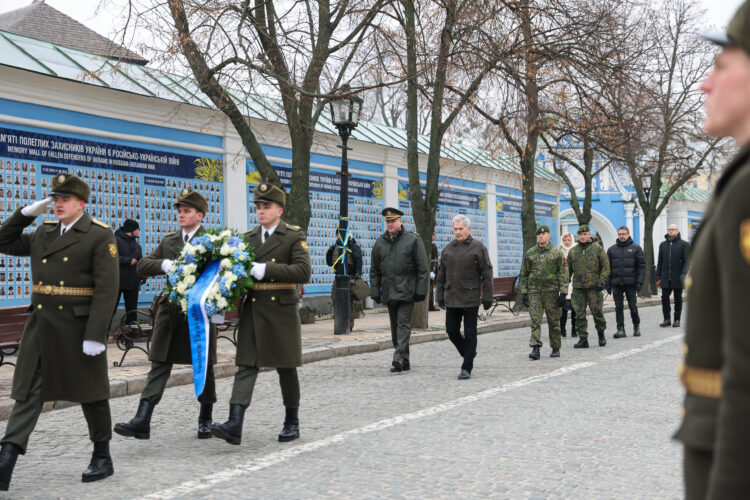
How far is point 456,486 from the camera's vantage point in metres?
4.89

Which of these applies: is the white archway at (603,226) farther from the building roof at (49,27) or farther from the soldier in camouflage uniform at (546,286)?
the soldier in camouflage uniform at (546,286)

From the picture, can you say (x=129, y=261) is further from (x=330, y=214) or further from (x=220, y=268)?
(x=330, y=214)

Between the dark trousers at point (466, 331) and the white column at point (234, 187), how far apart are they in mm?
7845

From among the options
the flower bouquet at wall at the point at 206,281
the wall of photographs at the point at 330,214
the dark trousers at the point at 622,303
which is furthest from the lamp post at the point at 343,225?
the flower bouquet at wall at the point at 206,281

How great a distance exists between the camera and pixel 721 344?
1.71m

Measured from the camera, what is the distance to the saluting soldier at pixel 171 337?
6.22 meters

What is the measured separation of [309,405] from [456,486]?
3.29m

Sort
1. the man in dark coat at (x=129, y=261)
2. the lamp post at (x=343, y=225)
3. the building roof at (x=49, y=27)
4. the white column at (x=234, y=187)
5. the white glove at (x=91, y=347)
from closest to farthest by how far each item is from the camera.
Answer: the white glove at (x=91, y=347) → the man in dark coat at (x=129, y=261) → the lamp post at (x=343, y=225) → the white column at (x=234, y=187) → the building roof at (x=49, y=27)

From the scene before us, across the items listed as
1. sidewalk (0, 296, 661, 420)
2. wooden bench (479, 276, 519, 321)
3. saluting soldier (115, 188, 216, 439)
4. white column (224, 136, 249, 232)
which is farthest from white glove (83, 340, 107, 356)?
wooden bench (479, 276, 519, 321)

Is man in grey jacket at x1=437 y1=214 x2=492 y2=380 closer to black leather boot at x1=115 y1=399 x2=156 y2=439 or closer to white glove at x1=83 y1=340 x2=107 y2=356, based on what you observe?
black leather boot at x1=115 y1=399 x2=156 y2=439

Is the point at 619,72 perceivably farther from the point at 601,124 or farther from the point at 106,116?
the point at 106,116

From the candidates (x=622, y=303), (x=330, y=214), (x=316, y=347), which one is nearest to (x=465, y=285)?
(x=316, y=347)

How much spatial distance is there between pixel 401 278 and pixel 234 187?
7801 millimetres

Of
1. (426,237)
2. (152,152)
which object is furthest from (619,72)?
(152,152)
